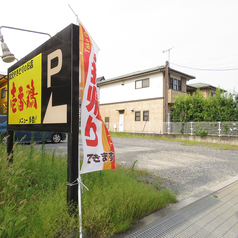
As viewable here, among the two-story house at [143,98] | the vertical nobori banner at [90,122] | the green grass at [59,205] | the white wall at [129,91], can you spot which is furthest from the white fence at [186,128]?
the vertical nobori banner at [90,122]

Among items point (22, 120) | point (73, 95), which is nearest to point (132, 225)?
point (73, 95)

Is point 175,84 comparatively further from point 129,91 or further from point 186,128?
point 186,128

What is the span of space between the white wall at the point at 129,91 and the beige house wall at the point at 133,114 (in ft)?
2.05

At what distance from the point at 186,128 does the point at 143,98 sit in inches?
258

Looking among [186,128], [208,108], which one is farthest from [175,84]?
[186,128]

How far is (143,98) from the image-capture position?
20125 mm

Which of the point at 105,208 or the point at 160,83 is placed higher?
the point at 160,83

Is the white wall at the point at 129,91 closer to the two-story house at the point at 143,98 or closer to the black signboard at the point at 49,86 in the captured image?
the two-story house at the point at 143,98

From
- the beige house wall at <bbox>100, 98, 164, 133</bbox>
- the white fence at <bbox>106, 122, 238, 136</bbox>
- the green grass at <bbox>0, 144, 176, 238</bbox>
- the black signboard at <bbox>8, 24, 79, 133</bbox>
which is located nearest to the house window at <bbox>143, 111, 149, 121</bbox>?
the beige house wall at <bbox>100, 98, 164, 133</bbox>

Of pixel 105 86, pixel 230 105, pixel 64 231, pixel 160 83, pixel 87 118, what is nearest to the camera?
pixel 64 231

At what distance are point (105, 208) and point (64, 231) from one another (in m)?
0.51

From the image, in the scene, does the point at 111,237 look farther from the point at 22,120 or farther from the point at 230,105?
the point at 230,105

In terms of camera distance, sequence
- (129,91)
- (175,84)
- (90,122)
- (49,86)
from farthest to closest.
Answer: (129,91) → (175,84) → (49,86) → (90,122)

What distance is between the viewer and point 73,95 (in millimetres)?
2078
